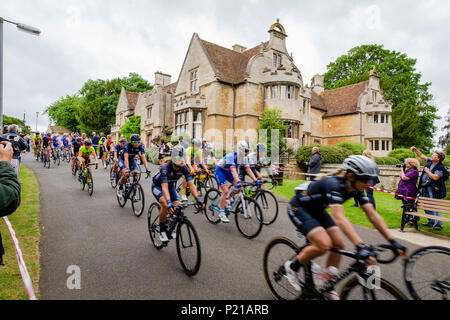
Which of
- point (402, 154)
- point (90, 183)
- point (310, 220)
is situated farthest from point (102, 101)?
point (310, 220)

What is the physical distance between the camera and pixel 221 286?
13.2ft

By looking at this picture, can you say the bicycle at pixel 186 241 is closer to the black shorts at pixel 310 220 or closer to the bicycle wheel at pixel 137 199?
the black shorts at pixel 310 220

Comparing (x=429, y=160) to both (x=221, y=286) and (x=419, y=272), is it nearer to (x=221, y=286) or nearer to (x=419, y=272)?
(x=419, y=272)

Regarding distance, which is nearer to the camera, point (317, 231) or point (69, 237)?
point (317, 231)

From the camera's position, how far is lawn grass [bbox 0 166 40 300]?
3.64 meters

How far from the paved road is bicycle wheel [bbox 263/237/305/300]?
0.22m

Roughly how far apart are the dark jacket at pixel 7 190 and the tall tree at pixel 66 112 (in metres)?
68.2

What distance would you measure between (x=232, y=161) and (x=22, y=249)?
4.87m

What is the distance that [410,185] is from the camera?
7.96 m

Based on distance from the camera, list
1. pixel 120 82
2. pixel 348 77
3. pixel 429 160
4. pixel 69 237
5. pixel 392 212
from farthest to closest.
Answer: pixel 120 82 → pixel 348 77 → pixel 392 212 → pixel 429 160 → pixel 69 237

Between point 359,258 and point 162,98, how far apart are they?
36.0 meters

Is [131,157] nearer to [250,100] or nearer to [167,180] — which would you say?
[167,180]
